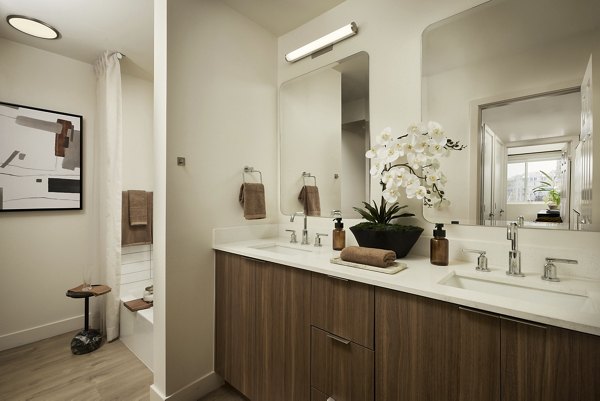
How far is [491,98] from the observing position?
4.13 feet

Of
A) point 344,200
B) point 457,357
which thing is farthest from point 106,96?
point 457,357

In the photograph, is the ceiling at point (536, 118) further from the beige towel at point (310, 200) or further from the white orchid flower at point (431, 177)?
the beige towel at point (310, 200)

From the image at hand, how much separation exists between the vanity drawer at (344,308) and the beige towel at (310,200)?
79 cm

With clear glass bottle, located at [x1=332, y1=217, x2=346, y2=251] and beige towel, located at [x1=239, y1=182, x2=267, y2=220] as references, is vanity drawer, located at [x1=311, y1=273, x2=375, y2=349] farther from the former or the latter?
beige towel, located at [x1=239, y1=182, x2=267, y2=220]

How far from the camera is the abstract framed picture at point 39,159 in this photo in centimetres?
216

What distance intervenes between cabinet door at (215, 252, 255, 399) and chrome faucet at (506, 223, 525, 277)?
1187mm

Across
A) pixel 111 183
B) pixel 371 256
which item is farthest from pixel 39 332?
pixel 371 256

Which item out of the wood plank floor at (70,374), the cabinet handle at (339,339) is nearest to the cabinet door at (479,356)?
the cabinet handle at (339,339)

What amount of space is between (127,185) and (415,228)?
259cm

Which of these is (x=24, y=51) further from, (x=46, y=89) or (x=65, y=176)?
(x=65, y=176)

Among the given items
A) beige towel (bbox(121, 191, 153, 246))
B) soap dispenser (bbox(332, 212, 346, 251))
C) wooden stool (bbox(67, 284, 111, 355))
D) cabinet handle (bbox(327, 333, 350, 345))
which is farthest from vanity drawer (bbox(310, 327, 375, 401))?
beige towel (bbox(121, 191, 153, 246))

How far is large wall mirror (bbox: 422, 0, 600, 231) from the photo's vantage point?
106 cm

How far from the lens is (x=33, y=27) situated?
1943mm

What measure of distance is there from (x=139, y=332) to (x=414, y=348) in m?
2.04
